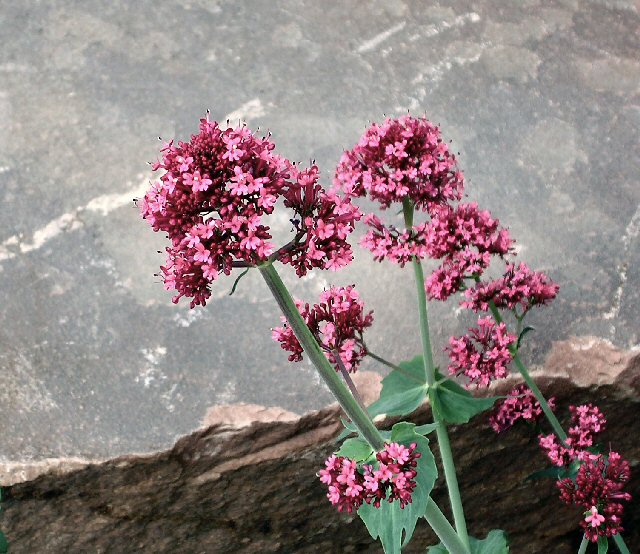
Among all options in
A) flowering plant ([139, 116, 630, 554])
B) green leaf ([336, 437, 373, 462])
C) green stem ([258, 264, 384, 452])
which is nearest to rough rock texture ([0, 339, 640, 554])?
flowering plant ([139, 116, 630, 554])

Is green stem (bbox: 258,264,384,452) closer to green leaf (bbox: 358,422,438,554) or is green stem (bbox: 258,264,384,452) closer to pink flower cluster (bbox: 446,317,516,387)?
green leaf (bbox: 358,422,438,554)

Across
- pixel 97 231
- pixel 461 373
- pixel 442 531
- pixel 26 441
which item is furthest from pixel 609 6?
pixel 26 441

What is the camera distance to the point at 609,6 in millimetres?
5148

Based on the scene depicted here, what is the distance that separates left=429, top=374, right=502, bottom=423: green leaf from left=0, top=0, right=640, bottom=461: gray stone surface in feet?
1.29

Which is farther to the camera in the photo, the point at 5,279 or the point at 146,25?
the point at 146,25

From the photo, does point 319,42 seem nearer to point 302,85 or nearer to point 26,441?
point 302,85

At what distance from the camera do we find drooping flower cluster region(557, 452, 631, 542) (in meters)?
3.34

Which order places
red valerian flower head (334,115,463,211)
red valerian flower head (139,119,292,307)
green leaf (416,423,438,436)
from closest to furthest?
red valerian flower head (139,119,292,307), green leaf (416,423,438,436), red valerian flower head (334,115,463,211)

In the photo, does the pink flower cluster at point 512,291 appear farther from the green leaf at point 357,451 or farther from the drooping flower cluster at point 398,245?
the green leaf at point 357,451

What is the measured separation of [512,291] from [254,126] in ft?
5.14

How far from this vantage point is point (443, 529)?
10.3ft

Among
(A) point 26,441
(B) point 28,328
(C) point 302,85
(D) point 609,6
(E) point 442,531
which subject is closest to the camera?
(E) point 442,531

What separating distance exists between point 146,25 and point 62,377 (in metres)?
1.97

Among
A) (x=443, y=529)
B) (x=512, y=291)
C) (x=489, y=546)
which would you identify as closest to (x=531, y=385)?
(x=512, y=291)
